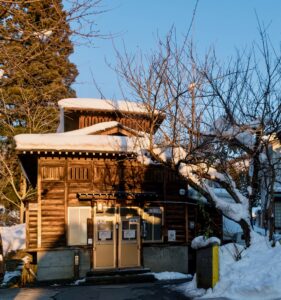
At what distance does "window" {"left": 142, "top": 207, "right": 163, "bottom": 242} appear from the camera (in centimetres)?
1978

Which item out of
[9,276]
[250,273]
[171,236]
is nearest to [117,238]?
[171,236]

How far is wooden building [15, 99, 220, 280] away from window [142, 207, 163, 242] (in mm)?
45

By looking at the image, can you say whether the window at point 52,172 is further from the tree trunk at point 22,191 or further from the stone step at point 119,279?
the tree trunk at point 22,191

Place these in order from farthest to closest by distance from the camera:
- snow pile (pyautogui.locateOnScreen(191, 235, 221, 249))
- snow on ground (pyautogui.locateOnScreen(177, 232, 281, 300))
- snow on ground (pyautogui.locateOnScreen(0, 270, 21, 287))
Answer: snow on ground (pyautogui.locateOnScreen(0, 270, 21, 287))
snow pile (pyautogui.locateOnScreen(191, 235, 221, 249))
snow on ground (pyautogui.locateOnScreen(177, 232, 281, 300))

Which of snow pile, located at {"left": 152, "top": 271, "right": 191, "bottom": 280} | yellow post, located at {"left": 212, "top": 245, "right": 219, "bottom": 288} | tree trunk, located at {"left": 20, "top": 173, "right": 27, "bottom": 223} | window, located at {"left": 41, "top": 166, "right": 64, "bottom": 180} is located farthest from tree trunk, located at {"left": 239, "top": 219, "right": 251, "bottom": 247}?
tree trunk, located at {"left": 20, "top": 173, "right": 27, "bottom": 223}

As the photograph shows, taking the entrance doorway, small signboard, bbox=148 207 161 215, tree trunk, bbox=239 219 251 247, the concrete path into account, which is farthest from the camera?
small signboard, bbox=148 207 161 215

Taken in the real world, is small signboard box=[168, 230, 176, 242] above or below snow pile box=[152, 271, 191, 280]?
above

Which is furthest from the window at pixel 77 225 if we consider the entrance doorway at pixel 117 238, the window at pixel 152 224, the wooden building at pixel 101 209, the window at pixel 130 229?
the window at pixel 152 224

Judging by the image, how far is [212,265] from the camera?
38.9 ft

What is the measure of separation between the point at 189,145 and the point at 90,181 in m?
7.86

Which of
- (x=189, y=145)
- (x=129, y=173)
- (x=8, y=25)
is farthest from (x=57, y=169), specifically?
(x=8, y=25)

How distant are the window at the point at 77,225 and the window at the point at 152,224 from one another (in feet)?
8.45

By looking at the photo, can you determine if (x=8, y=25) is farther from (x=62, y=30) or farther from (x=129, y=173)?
(x=129, y=173)

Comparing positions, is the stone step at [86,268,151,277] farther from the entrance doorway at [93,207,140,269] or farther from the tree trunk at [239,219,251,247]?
the tree trunk at [239,219,251,247]
